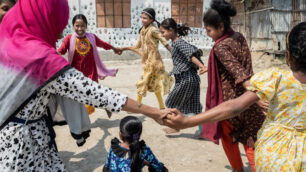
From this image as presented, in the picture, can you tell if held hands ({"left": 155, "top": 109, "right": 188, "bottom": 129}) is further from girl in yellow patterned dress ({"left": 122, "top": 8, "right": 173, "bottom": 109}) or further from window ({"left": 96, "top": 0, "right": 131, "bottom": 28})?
window ({"left": 96, "top": 0, "right": 131, "bottom": 28})

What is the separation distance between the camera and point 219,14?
2.62 meters

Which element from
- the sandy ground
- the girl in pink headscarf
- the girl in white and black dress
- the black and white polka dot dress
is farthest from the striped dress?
the black and white polka dot dress

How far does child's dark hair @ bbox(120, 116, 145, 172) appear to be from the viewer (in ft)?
7.43

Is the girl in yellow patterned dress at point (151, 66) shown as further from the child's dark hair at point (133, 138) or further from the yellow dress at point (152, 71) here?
the child's dark hair at point (133, 138)

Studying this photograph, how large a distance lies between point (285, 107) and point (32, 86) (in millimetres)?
1502

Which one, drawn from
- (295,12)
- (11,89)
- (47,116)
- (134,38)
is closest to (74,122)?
(47,116)

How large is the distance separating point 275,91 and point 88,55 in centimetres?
339

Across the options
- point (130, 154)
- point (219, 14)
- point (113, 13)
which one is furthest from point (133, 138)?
point (113, 13)

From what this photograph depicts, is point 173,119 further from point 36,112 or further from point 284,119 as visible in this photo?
point 36,112

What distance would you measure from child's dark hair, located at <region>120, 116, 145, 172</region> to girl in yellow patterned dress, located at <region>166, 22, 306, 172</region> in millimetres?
830

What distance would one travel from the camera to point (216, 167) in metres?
3.26

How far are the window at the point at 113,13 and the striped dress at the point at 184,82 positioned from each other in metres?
8.71

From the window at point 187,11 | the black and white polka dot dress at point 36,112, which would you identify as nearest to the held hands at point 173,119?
the black and white polka dot dress at point 36,112

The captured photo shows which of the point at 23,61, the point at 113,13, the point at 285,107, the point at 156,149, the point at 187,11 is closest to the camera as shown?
the point at 23,61
